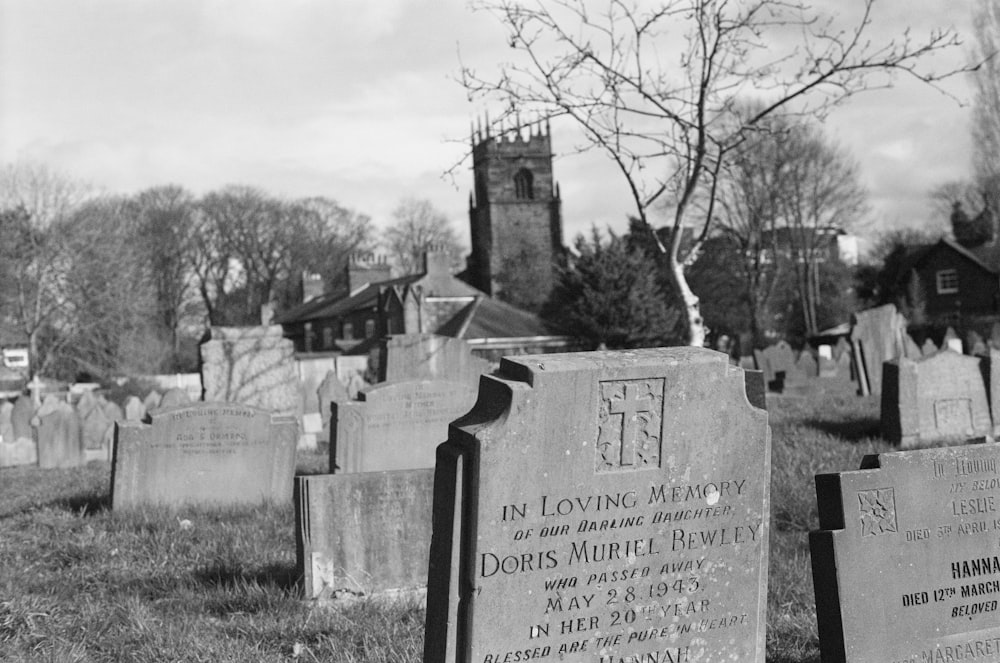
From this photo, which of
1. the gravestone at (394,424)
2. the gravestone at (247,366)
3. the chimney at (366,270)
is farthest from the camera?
the chimney at (366,270)

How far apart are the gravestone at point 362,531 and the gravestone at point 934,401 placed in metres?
6.34

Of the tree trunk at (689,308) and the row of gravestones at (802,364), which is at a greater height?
the tree trunk at (689,308)

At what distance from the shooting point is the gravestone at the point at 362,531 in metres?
5.92

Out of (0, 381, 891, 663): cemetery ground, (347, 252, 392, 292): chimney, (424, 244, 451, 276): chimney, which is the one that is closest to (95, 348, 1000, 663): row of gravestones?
(0, 381, 891, 663): cemetery ground

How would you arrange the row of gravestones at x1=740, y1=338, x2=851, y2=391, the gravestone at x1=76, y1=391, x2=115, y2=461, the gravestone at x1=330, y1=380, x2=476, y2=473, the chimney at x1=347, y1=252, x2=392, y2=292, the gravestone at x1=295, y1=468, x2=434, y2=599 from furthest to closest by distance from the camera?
the chimney at x1=347, y1=252, x2=392, y2=292
the row of gravestones at x1=740, y1=338, x2=851, y2=391
the gravestone at x1=76, y1=391, x2=115, y2=461
the gravestone at x1=330, y1=380, x2=476, y2=473
the gravestone at x1=295, y1=468, x2=434, y2=599

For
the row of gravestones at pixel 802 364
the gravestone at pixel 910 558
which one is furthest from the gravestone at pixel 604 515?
the row of gravestones at pixel 802 364

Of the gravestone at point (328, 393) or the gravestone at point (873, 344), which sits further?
the gravestone at point (328, 393)

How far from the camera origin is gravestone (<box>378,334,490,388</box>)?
1212cm

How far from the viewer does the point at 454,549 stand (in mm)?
3770

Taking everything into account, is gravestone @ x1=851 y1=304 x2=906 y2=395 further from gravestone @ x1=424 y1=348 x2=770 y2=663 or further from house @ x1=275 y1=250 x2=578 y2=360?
gravestone @ x1=424 y1=348 x2=770 y2=663

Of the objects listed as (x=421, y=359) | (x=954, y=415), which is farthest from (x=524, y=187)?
(x=954, y=415)

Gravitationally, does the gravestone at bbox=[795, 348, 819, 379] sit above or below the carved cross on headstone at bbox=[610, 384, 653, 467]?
below

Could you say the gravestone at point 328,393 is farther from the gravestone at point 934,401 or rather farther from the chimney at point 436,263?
the chimney at point 436,263

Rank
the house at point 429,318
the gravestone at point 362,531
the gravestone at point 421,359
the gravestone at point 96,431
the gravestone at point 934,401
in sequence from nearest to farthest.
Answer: the gravestone at point 362,531, the gravestone at point 934,401, the gravestone at point 421,359, the gravestone at point 96,431, the house at point 429,318
